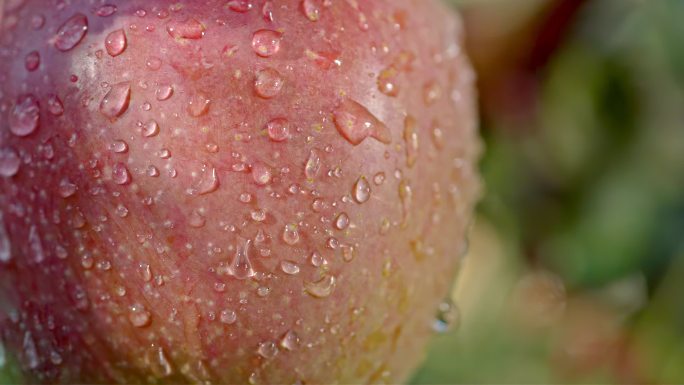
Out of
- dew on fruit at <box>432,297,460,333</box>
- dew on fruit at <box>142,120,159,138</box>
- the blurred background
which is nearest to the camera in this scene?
dew on fruit at <box>142,120,159,138</box>

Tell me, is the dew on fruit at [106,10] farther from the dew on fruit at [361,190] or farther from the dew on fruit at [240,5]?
the dew on fruit at [361,190]

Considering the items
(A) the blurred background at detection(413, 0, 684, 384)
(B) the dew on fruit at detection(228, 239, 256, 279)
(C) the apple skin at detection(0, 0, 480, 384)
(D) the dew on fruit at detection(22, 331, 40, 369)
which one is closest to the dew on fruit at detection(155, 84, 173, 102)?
(C) the apple skin at detection(0, 0, 480, 384)

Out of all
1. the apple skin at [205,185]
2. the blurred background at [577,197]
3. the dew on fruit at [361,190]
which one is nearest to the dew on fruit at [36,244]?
the apple skin at [205,185]

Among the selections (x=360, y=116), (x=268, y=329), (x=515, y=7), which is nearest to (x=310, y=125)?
(x=360, y=116)

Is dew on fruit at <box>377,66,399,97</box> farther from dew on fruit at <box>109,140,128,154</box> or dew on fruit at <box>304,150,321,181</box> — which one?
dew on fruit at <box>109,140,128,154</box>

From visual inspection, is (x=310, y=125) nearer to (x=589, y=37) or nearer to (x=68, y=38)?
(x=68, y=38)

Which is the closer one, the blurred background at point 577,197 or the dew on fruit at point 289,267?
the dew on fruit at point 289,267
